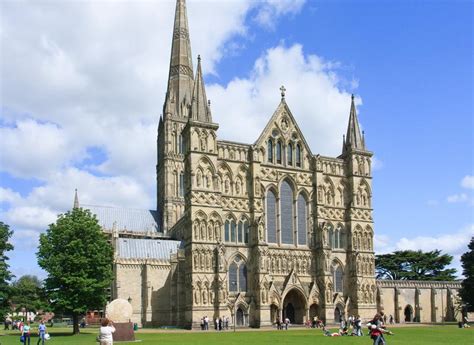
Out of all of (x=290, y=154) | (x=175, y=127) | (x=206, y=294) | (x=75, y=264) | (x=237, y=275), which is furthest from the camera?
(x=175, y=127)

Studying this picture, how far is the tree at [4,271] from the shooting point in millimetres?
50812

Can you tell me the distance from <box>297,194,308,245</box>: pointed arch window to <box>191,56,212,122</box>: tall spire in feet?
48.0

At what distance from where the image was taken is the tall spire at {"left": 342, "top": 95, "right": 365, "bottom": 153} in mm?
71250

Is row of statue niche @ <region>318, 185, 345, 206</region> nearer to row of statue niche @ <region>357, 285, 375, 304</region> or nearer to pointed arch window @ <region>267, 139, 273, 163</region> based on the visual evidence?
pointed arch window @ <region>267, 139, 273, 163</region>

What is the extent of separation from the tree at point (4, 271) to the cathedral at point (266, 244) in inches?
563

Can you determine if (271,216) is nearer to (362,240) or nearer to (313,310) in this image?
(313,310)

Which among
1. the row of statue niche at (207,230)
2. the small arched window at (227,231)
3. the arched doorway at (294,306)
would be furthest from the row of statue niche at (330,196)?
the row of statue niche at (207,230)

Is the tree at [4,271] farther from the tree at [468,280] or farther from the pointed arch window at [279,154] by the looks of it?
the tree at [468,280]

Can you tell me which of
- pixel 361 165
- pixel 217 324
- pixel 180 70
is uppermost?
pixel 180 70

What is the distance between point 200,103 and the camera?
63.5 m

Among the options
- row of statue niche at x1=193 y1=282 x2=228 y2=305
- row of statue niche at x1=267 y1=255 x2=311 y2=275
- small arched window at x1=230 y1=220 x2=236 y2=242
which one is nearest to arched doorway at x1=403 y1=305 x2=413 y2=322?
row of statue niche at x1=267 y1=255 x2=311 y2=275

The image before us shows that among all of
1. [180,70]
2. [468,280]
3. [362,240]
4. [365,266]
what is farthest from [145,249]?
[468,280]

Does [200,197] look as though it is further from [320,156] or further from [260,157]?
[320,156]

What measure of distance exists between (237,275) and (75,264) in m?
18.8
